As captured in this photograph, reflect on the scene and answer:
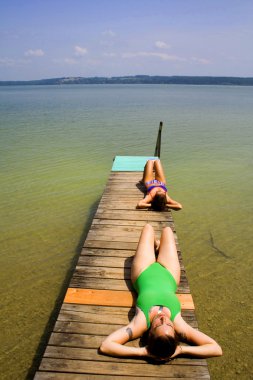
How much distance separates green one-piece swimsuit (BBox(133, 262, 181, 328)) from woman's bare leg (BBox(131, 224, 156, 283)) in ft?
0.35

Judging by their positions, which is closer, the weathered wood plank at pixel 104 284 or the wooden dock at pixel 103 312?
the wooden dock at pixel 103 312

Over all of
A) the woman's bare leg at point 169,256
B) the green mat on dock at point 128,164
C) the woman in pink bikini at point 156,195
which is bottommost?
the green mat on dock at point 128,164

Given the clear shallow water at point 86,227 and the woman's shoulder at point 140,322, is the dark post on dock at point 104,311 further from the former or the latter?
the clear shallow water at point 86,227

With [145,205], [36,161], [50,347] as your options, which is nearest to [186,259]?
[145,205]

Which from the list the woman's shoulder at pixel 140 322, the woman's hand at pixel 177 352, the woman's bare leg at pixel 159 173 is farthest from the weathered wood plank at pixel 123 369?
the woman's bare leg at pixel 159 173

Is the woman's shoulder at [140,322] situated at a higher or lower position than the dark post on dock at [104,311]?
higher

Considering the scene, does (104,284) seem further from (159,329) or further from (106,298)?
(159,329)

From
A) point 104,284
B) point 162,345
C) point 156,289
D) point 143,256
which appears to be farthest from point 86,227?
point 162,345

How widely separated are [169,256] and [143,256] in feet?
1.48

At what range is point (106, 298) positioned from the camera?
14.9 feet

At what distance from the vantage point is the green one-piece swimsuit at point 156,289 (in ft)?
12.5

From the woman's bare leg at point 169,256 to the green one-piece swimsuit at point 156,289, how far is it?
0.15 m

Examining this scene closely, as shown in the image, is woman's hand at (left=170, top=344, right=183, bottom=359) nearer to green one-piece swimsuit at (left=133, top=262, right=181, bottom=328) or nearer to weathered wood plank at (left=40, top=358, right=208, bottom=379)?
weathered wood plank at (left=40, top=358, right=208, bottom=379)

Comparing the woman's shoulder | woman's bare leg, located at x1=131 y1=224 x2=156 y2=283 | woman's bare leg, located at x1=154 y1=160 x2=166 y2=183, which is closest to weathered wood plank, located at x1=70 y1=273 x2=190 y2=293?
woman's bare leg, located at x1=131 y1=224 x2=156 y2=283
